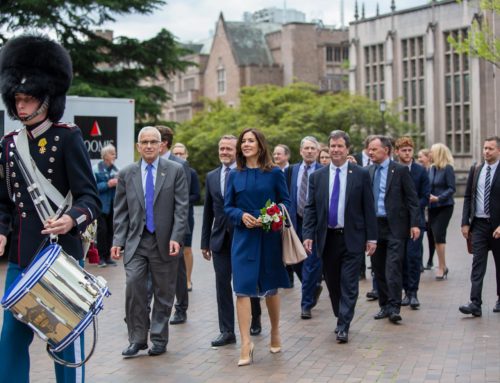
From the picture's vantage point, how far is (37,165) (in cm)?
579

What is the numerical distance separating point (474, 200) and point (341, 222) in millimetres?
2303

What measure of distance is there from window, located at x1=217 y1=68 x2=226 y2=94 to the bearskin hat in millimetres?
85820

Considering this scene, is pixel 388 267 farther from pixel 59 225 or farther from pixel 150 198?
pixel 59 225

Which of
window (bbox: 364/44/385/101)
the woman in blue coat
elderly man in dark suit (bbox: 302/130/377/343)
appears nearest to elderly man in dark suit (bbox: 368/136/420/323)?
elderly man in dark suit (bbox: 302/130/377/343)

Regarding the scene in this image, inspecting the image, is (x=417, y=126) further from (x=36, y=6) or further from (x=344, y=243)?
(x=344, y=243)

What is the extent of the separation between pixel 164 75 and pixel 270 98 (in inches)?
923

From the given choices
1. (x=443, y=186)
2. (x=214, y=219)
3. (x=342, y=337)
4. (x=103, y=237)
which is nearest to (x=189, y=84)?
(x=103, y=237)

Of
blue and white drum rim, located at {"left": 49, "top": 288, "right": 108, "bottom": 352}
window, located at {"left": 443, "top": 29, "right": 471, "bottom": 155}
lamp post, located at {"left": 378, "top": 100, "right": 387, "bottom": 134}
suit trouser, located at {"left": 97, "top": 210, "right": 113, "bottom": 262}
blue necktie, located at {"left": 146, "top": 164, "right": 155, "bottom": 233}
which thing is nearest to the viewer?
blue and white drum rim, located at {"left": 49, "top": 288, "right": 108, "bottom": 352}

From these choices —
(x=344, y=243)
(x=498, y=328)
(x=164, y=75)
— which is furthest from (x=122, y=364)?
(x=164, y=75)

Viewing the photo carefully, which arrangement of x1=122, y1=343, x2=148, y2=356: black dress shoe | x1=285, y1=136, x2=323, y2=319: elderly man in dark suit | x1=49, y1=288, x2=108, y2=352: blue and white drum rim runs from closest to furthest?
x1=49, y1=288, x2=108, y2=352: blue and white drum rim < x1=122, y1=343, x2=148, y2=356: black dress shoe < x1=285, y1=136, x2=323, y2=319: elderly man in dark suit

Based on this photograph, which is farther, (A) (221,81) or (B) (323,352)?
(A) (221,81)

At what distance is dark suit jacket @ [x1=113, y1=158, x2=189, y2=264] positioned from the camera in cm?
888

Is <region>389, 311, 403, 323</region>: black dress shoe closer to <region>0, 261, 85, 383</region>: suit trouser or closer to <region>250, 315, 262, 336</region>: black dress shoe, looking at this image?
<region>250, 315, 262, 336</region>: black dress shoe

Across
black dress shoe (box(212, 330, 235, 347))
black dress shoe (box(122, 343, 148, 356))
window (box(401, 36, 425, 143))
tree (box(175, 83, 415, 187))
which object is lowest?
black dress shoe (box(212, 330, 235, 347))
